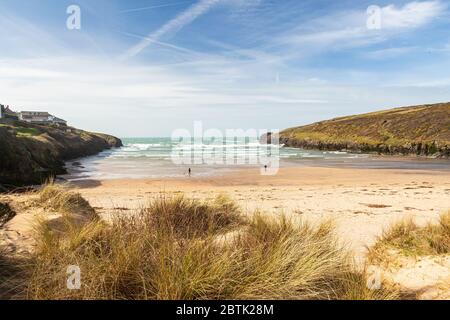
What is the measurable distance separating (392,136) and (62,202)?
2617 inches

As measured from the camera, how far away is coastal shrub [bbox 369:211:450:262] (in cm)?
620

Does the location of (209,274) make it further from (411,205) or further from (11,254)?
(411,205)

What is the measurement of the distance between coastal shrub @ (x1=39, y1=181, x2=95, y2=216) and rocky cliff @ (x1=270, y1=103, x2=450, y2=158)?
52510mm

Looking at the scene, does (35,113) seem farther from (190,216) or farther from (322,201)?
(190,216)

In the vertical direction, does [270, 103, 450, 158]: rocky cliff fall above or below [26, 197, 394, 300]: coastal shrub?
above

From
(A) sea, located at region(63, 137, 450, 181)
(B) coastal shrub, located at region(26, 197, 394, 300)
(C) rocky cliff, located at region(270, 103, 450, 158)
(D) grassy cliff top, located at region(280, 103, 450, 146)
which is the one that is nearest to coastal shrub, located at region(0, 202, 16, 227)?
(B) coastal shrub, located at region(26, 197, 394, 300)

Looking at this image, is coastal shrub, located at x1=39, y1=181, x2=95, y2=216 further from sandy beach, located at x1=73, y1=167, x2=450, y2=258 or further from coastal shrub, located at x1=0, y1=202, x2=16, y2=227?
sandy beach, located at x1=73, y1=167, x2=450, y2=258

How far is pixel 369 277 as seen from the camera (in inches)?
184

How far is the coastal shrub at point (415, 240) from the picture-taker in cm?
620

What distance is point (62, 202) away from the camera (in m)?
8.14

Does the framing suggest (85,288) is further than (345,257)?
No
